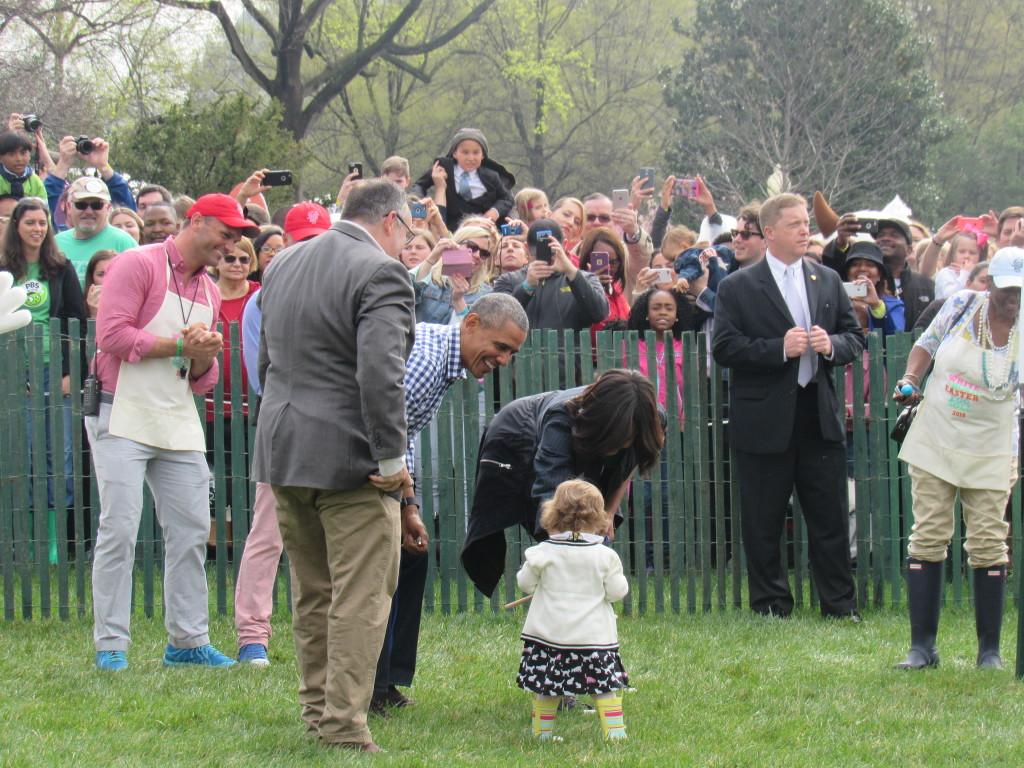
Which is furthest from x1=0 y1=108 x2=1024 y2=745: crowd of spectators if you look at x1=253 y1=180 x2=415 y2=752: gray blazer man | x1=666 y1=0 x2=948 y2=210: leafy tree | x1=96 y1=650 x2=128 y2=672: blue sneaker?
x1=666 y1=0 x2=948 y2=210: leafy tree

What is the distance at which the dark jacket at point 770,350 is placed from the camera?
8.50 m

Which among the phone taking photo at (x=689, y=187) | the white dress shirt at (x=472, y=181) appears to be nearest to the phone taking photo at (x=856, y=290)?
the phone taking photo at (x=689, y=187)

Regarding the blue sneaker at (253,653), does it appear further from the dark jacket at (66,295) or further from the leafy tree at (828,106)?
the leafy tree at (828,106)

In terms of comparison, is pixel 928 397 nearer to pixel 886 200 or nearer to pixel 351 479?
pixel 351 479

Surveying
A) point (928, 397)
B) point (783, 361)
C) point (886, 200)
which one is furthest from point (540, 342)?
point (886, 200)

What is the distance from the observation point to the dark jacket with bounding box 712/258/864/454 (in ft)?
27.9

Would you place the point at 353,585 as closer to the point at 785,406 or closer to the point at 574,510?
the point at 574,510

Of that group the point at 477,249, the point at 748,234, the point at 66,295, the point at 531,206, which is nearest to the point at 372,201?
the point at 477,249

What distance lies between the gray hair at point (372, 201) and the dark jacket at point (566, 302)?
360cm

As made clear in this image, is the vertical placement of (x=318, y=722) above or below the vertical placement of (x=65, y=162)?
below

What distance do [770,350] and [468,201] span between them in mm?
4677

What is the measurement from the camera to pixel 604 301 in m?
9.34

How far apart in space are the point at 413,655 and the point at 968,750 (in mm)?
2417

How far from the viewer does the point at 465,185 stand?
12492mm
